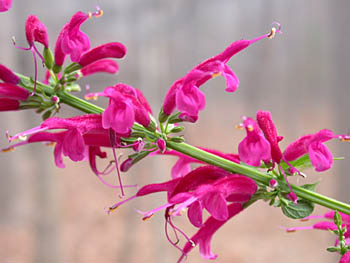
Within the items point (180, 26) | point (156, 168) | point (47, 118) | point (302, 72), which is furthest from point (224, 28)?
point (47, 118)

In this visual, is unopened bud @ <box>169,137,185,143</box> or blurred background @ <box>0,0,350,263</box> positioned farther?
blurred background @ <box>0,0,350,263</box>

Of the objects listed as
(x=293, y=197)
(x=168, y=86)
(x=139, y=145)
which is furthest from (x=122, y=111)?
(x=168, y=86)

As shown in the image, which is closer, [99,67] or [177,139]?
[177,139]

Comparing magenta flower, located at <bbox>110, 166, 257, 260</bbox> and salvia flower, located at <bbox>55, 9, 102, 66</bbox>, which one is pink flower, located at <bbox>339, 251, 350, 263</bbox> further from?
salvia flower, located at <bbox>55, 9, 102, 66</bbox>

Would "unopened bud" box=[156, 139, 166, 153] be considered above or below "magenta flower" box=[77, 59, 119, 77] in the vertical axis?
below

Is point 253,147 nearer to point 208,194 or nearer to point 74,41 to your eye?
point 208,194

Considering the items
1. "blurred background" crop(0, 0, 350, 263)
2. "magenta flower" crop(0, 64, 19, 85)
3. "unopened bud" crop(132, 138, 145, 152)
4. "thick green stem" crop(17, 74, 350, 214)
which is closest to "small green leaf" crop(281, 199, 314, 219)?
"thick green stem" crop(17, 74, 350, 214)

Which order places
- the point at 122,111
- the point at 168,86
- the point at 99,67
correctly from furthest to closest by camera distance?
the point at 168,86 < the point at 99,67 < the point at 122,111

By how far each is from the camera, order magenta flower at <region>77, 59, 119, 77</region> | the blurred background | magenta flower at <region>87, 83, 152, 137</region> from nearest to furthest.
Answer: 1. magenta flower at <region>87, 83, 152, 137</region>
2. magenta flower at <region>77, 59, 119, 77</region>
3. the blurred background
